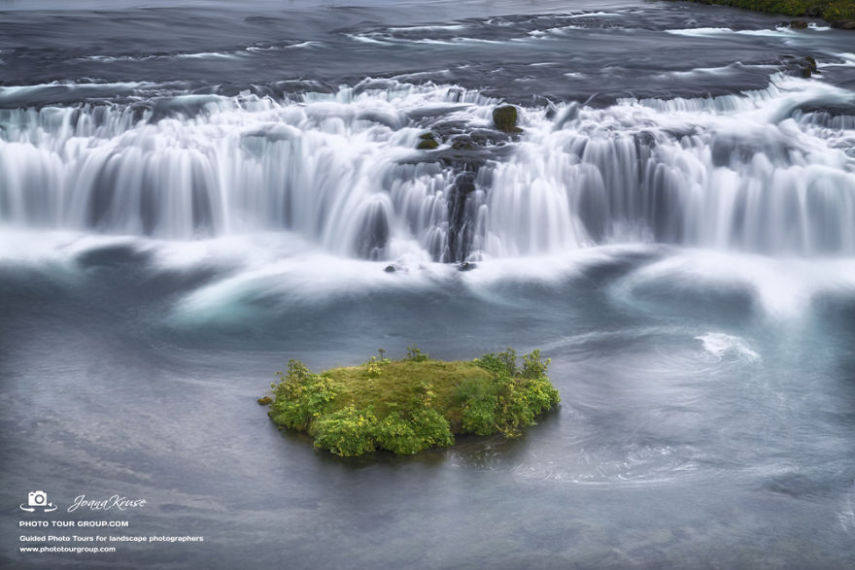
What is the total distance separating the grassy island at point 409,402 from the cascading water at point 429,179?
Result: 6.43 meters

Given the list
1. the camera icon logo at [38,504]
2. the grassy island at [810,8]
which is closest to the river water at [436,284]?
the camera icon logo at [38,504]

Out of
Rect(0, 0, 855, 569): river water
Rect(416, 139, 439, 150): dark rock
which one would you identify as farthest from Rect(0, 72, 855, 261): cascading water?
Rect(416, 139, 439, 150): dark rock

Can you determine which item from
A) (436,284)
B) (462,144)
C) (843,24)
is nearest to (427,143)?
(462,144)

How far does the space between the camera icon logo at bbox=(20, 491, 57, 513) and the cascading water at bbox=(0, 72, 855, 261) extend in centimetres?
988

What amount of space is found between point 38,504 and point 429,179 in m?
11.7

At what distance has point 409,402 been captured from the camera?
45.3 ft

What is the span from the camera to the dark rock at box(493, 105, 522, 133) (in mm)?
23859

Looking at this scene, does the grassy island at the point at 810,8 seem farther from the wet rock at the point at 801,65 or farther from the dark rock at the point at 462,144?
the dark rock at the point at 462,144

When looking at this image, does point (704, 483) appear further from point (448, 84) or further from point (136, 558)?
point (448, 84)

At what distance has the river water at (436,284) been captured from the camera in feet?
39.8

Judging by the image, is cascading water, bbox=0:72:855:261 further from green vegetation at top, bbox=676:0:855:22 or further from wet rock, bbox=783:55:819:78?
green vegetation at top, bbox=676:0:855:22

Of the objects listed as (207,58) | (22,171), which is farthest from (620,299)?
(207,58)

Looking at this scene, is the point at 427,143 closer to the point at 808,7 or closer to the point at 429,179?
the point at 429,179
